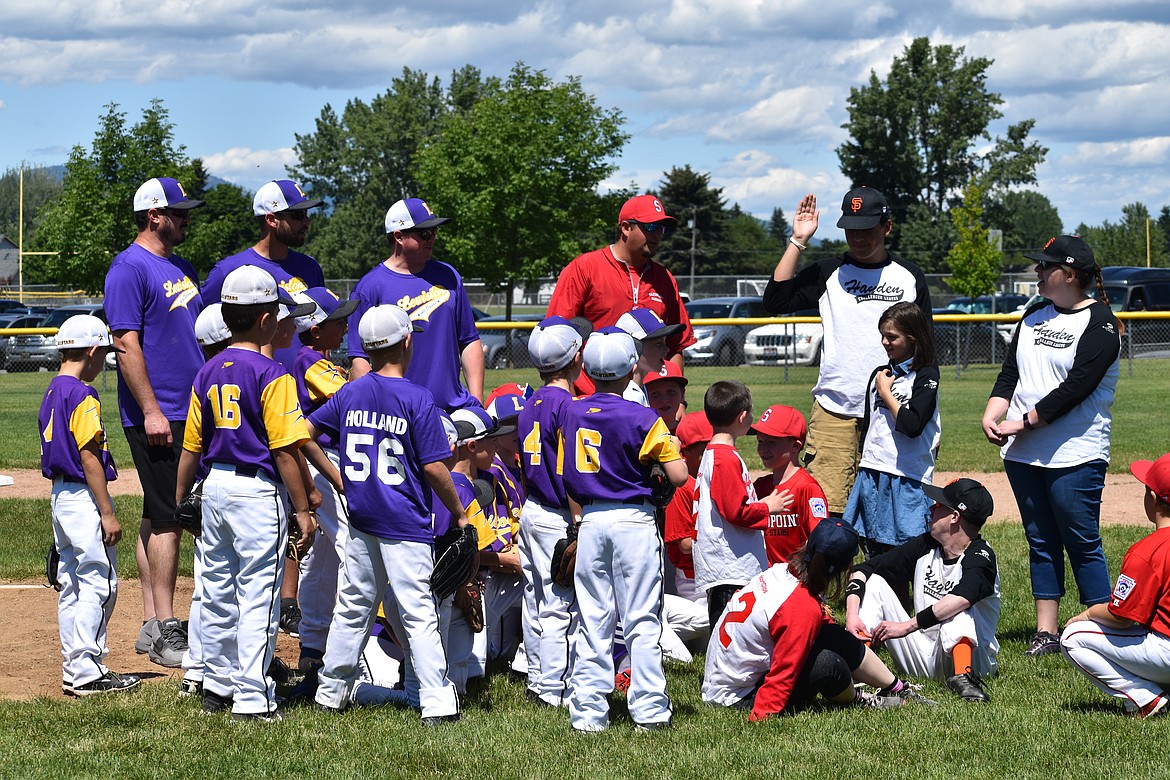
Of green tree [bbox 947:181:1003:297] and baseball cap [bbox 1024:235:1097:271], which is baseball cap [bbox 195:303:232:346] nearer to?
baseball cap [bbox 1024:235:1097:271]

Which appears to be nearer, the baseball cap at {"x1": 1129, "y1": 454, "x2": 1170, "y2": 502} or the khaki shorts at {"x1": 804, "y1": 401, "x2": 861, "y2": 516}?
the baseball cap at {"x1": 1129, "y1": 454, "x2": 1170, "y2": 502}

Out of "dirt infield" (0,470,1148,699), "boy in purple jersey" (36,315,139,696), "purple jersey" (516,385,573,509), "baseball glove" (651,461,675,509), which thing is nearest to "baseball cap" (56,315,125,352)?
"boy in purple jersey" (36,315,139,696)

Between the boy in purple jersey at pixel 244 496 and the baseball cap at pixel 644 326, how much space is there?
6.36 ft

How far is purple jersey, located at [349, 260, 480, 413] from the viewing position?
20.3 feet

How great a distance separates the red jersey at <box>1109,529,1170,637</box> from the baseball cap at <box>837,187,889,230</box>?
83.6 inches

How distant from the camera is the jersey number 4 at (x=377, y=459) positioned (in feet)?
16.3

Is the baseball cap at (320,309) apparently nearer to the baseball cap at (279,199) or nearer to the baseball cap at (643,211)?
the baseball cap at (279,199)

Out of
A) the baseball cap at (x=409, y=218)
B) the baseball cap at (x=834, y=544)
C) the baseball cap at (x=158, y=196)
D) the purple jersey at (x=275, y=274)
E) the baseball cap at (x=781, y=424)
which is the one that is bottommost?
the baseball cap at (x=834, y=544)

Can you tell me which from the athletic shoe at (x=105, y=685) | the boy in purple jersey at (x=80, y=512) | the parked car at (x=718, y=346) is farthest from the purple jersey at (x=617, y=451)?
the parked car at (x=718, y=346)

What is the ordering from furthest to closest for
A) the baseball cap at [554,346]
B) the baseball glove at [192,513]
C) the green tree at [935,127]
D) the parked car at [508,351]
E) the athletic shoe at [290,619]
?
the green tree at [935,127], the parked car at [508,351], the athletic shoe at [290,619], the baseball cap at [554,346], the baseball glove at [192,513]

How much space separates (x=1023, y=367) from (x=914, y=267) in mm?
772

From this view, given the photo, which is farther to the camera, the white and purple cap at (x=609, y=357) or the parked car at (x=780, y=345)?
the parked car at (x=780, y=345)

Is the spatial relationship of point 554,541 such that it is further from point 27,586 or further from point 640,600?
point 27,586

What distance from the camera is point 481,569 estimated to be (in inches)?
245
